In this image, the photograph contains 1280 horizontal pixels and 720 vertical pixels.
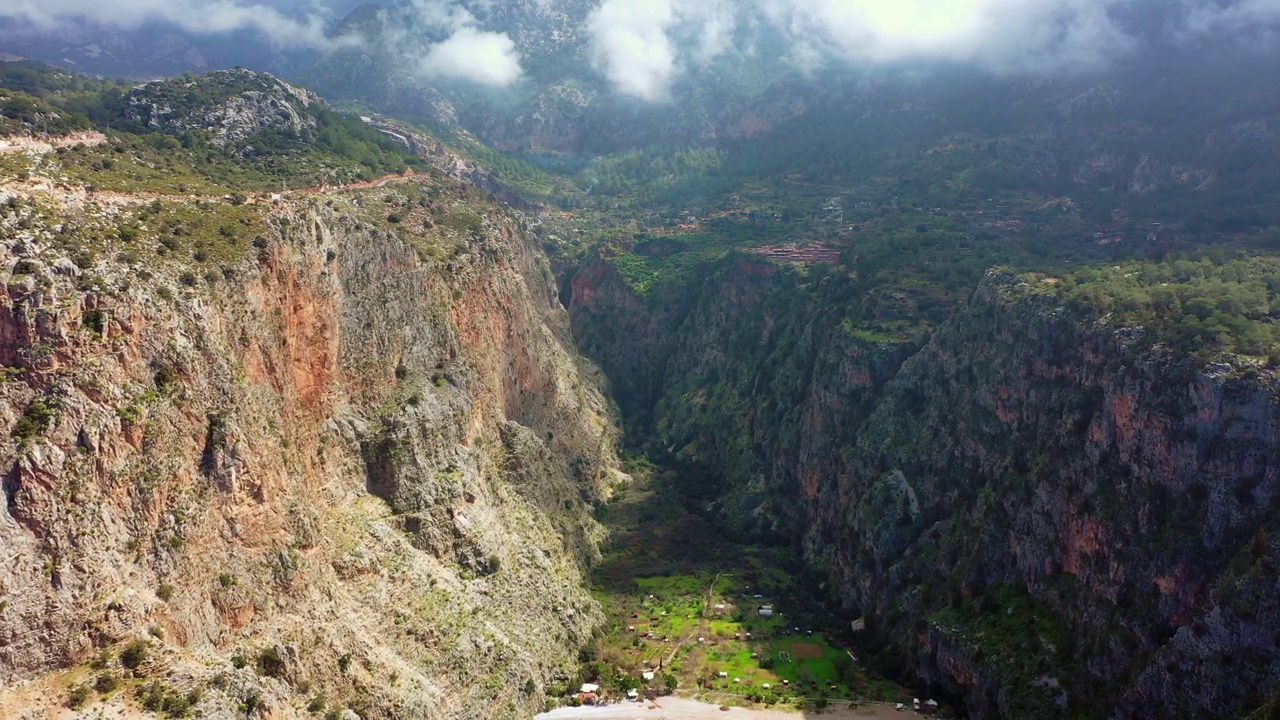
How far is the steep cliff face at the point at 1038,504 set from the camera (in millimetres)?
72688

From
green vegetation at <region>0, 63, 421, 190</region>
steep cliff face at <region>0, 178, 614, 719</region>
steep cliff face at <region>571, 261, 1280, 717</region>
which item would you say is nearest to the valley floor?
steep cliff face at <region>571, 261, 1280, 717</region>

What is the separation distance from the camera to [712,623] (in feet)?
365

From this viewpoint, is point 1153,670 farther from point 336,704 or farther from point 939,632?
point 336,704

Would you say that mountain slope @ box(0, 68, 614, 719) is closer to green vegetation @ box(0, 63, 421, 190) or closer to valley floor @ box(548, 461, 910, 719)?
green vegetation @ box(0, 63, 421, 190)

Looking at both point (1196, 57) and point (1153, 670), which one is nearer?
point (1153, 670)

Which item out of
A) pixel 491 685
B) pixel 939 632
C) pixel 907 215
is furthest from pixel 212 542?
pixel 907 215

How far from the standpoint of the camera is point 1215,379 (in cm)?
7762

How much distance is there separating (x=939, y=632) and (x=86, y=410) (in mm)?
80228

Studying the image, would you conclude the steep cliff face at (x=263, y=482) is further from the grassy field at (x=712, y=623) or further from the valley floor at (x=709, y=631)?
the grassy field at (x=712, y=623)

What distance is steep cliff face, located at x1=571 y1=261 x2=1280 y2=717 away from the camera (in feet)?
238

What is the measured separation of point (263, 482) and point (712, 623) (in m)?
61.8

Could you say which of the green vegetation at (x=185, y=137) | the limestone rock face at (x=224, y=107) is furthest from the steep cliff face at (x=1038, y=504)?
the limestone rock face at (x=224, y=107)

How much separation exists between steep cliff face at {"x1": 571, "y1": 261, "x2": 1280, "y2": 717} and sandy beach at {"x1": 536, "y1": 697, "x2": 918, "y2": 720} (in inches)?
306

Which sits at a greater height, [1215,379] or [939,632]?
[1215,379]
